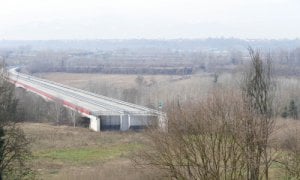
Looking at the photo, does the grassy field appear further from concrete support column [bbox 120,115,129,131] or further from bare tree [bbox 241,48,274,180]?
bare tree [bbox 241,48,274,180]

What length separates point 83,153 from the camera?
32.0 meters

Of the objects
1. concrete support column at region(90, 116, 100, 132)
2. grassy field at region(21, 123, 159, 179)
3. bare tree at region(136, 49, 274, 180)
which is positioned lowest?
concrete support column at region(90, 116, 100, 132)

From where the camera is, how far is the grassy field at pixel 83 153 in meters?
21.9

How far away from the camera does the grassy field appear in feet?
71.8

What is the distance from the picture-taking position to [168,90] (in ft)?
221

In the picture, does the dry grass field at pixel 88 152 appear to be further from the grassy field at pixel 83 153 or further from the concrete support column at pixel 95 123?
the concrete support column at pixel 95 123

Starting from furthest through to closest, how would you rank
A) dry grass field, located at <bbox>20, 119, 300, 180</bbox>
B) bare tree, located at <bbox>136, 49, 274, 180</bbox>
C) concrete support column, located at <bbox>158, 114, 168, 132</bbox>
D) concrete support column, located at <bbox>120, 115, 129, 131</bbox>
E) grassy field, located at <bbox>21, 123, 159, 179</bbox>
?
concrete support column, located at <bbox>120, 115, 129, 131</bbox> < grassy field, located at <bbox>21, 123, 159, 179</bbox> < dry grass field, located at <bbox>20, 119, 300, 180</bbox> < concrete support column, located at <bbox>158, 114, 168, 132</bbox> < bare tree, located at <bbox>136, 49, 274, 180</bbox>

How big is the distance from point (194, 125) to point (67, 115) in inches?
1464

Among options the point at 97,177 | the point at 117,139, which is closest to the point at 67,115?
the point at 117,139

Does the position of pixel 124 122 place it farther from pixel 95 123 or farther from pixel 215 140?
pixel 215 140

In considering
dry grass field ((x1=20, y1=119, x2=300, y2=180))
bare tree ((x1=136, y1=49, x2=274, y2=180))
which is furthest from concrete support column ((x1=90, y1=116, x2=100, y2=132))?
bare tree ((x1=136, y1=49, x2=274, y2=180))

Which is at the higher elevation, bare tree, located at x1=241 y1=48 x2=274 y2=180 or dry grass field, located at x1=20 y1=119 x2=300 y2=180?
bare tree, located at x1=241 y1=48 x2=274 y2=180

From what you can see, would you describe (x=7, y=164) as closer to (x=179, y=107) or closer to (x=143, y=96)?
(x=179, y=107)

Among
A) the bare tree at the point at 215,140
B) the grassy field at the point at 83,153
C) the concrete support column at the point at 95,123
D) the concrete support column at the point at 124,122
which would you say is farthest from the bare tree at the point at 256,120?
the concrete support column at the point at 95,123
